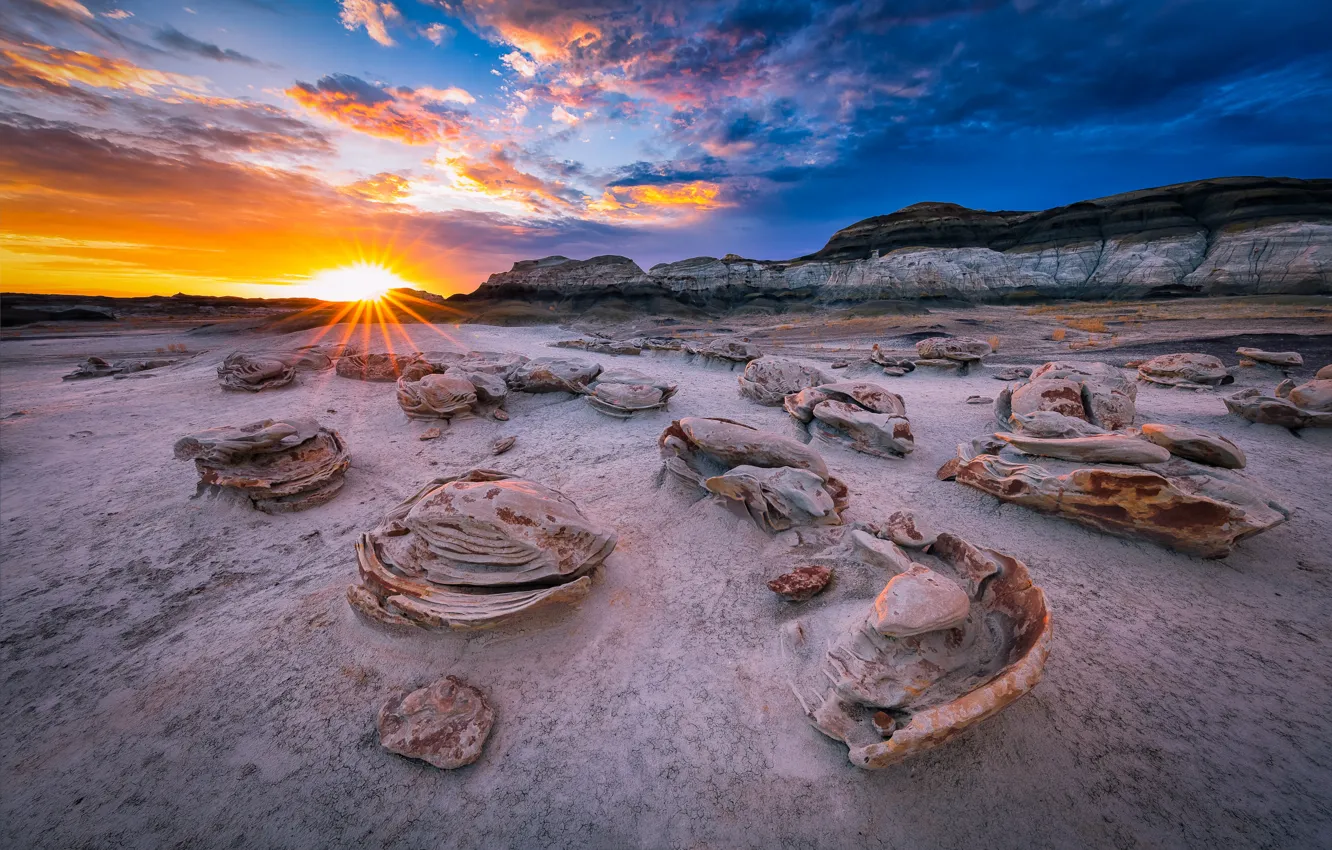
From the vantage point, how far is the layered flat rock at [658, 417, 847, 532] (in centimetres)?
390

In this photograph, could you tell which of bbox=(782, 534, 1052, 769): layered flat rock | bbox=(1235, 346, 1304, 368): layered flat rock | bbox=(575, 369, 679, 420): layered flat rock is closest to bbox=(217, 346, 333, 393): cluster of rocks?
bbox=(575, 369, 679, 420): layered flat rock

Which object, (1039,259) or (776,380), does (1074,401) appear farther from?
(1039,259)

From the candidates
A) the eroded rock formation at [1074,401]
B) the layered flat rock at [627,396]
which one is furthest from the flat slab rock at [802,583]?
the layered flat rock at [627,396]

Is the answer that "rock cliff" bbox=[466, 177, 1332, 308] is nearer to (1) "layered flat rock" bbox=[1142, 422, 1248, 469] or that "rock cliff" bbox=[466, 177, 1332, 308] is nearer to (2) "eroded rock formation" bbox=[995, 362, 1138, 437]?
(2) "eroded rock formation" bbox=[995, 362, 1138, 437]

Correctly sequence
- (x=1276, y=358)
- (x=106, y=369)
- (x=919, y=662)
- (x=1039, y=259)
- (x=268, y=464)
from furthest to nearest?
(x=1039, y=259), (x=106, y=369), (x=1276, y=358), (x=268, y=464), (x=919, y=662)

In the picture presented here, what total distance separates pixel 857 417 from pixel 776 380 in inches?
101

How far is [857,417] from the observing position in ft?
19.0

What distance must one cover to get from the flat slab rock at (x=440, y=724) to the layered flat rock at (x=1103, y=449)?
16.5ft

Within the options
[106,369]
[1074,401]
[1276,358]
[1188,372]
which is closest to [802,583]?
[1074,401]

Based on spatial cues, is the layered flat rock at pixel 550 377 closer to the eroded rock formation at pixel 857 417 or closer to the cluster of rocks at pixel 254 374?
the eroded rock formation at pixel 857 417

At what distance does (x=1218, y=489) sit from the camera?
11.3ft

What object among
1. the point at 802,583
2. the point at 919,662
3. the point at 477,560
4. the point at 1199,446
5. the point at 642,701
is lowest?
the point at 642,701

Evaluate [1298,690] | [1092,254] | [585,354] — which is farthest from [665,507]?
[1092,254]

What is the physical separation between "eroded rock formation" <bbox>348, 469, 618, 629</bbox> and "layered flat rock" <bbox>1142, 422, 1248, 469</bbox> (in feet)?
16.8
